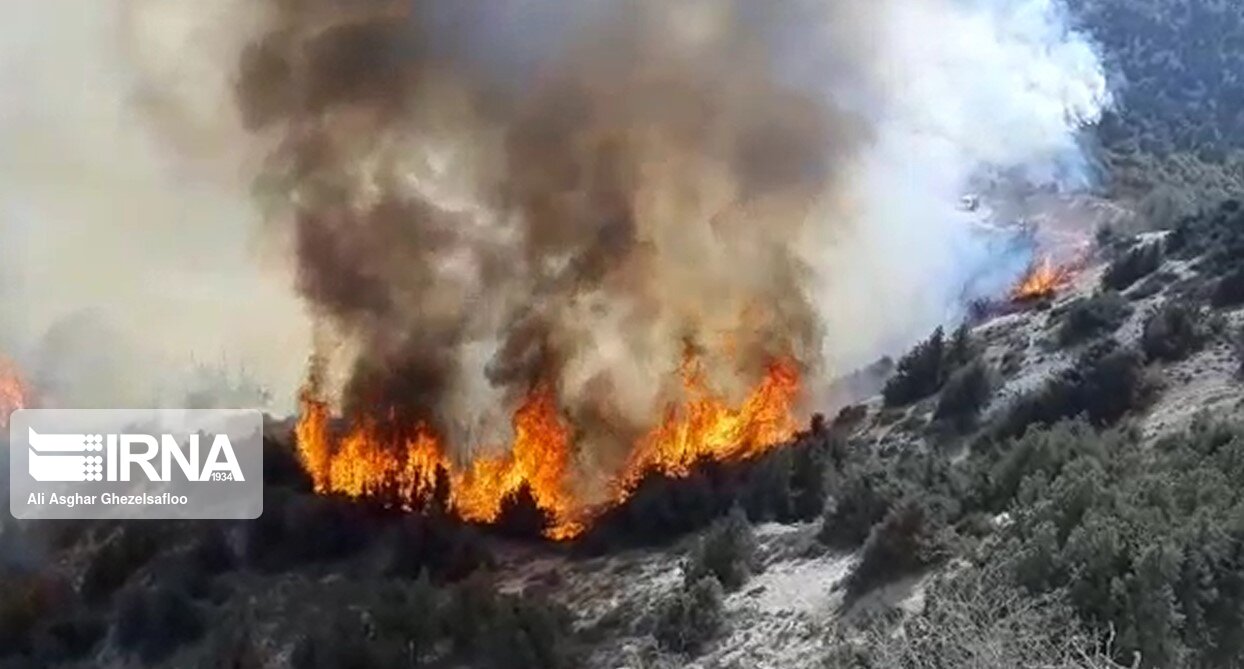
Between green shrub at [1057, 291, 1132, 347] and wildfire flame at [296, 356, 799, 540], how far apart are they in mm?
6993

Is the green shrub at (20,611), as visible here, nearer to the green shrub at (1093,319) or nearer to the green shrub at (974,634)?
the green shrub at (974,634)

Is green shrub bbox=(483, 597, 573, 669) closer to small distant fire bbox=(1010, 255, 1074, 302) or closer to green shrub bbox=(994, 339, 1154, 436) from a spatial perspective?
green shrub bbox=(994, 339, 1154, 436)

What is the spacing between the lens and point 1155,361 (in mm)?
28125

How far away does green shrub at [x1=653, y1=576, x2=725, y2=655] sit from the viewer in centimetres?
2006

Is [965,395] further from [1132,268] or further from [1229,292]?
[1132,268]

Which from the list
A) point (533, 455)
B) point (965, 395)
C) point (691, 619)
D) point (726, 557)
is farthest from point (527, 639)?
point (965, 395)

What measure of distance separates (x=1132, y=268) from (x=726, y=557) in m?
20.0

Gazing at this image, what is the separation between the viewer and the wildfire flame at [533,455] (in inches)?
1120

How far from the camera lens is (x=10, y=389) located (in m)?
45.8

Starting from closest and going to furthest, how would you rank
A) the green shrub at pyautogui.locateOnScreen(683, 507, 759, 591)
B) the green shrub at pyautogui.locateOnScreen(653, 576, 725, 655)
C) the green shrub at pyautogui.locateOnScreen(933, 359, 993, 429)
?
the green shrub at pyautogui.locateOnScreen(653, 576, 725, 655) → the green shrub at pyautogui.locateOnScreen(683, 507, 759, 591) → the green shrub at pyautogui.locateOnScreen(933, 359, 993, 429)

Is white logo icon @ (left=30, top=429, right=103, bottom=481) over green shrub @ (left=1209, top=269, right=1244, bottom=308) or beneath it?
beneath

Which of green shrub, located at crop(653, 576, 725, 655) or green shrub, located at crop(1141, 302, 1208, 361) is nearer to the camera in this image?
green shrub, located at crop(653, 576, 725, 655)

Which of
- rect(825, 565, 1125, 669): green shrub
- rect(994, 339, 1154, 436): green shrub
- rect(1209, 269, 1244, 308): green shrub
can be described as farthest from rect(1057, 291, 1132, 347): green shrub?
rect(825, 565, 1125, 669): green shrub

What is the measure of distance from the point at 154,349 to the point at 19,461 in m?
21.0
